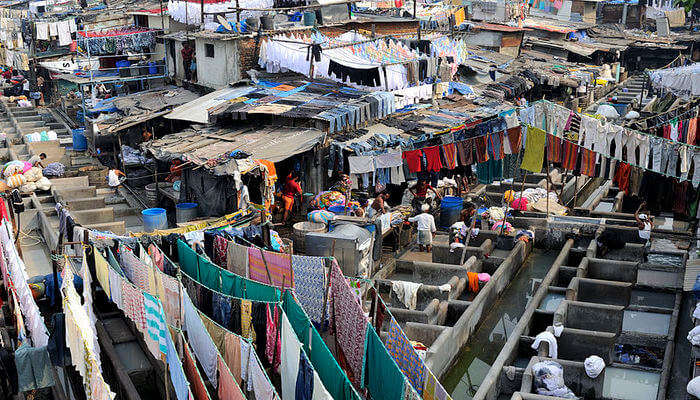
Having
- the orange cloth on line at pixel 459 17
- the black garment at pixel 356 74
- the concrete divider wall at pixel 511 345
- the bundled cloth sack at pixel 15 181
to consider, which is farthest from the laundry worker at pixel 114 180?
the orange cloth on line at pixel 459 17

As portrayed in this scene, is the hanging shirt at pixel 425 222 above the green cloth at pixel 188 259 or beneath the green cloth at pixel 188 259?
beneath

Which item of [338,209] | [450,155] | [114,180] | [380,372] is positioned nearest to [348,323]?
[380,372]

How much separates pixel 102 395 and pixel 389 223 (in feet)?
32.4

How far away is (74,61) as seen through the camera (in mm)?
33719

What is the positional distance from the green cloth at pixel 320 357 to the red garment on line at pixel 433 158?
30.4 ft

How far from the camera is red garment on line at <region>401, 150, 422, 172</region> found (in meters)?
19.3

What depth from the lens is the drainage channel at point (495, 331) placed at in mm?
13828

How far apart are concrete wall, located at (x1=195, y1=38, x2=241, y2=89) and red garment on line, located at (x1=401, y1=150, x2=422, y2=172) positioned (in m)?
6.72

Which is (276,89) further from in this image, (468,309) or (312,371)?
(312,371)

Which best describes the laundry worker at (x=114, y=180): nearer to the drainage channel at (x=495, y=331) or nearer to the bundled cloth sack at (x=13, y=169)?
the bundled cloth sack at (x=13, y=169)

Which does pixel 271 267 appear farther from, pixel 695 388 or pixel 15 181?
pixel 15 181

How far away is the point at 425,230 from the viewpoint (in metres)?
17.8

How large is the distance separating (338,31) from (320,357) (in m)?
18.1

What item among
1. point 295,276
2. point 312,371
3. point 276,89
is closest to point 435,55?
point 276,89
